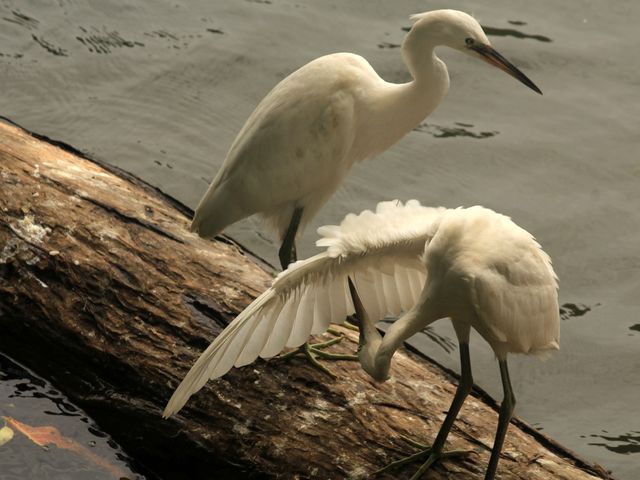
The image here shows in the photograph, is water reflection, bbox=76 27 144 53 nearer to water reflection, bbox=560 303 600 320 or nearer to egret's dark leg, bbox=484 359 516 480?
water reflection, bbox=560 303 600 320

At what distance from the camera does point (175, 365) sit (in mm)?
3703

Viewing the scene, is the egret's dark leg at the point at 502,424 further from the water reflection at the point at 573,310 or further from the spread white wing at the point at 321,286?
the water reflection at the point at 573,310

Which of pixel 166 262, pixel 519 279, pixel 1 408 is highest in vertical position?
pixel 519 279

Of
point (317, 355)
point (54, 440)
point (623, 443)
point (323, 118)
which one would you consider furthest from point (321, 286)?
point (623, 443)

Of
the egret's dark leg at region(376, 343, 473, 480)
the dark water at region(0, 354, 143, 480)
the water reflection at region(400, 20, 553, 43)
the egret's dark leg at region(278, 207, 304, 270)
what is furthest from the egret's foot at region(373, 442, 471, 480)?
the water reflection at region(400, 20, 553, 43)

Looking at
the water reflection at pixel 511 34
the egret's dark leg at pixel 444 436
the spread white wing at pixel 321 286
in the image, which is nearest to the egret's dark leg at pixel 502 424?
the egret's dark leg at pixel 444 436

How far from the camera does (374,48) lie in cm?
748

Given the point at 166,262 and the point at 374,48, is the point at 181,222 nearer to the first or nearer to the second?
the point at 166,262

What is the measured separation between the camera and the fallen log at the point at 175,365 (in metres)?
3.54

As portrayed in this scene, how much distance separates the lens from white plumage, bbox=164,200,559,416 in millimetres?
3332

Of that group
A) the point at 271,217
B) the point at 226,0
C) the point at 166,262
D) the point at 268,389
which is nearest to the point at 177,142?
the point at 226,0

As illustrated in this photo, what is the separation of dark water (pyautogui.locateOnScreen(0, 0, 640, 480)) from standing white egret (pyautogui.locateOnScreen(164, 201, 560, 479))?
5.65ft

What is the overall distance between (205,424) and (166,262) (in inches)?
28.0

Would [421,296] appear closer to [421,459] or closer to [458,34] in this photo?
[421,459]
